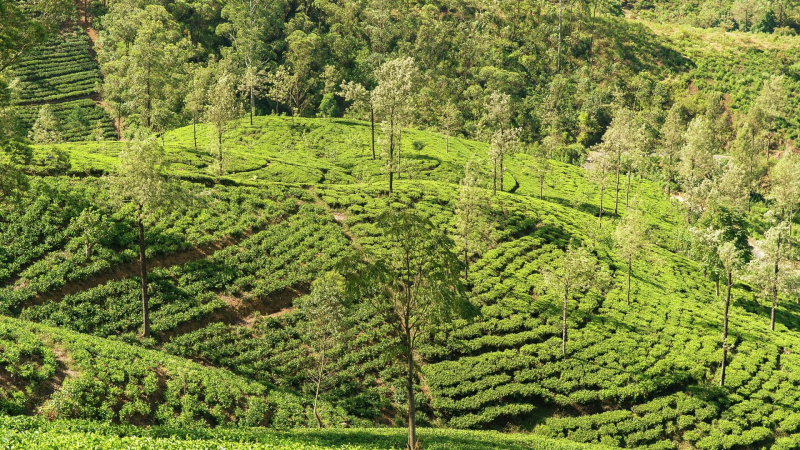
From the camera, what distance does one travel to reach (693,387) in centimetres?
4262

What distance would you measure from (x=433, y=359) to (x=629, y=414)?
15.2m

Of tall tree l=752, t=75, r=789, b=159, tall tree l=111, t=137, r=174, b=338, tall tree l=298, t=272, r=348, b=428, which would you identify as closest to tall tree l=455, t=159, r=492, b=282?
tall tree l=298, t=272, r=348, b=428

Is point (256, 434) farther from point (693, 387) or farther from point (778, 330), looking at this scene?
point (778, 330)

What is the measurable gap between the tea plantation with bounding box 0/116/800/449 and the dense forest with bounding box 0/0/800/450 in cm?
20

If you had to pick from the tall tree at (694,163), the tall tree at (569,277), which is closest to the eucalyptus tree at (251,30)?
the tall tree at (694,163)

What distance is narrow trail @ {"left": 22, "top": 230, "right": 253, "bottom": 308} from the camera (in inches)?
1572

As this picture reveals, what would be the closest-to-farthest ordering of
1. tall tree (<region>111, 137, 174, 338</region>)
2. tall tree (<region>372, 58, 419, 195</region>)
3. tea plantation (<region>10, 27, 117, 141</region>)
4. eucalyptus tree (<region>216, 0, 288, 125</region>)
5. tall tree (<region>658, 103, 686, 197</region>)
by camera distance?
tall tree (<region>111, 137, 174, 338</region>) → tall tree (<region>372, 58, 419, 195</region>) → tea plantation (<region>10, 27, 117, 141</region>) → tall tree (<region>658, 103, 686, 197</region>) → eucalyptus tree (<region>216, 0, 288, 125</region>)

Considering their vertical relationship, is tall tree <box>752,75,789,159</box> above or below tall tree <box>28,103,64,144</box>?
above

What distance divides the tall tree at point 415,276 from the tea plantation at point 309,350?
221cm

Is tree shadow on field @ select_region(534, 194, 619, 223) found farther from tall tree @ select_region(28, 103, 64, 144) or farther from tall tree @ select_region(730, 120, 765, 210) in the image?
tall tree @ select_region(28, 103, 64, 144)

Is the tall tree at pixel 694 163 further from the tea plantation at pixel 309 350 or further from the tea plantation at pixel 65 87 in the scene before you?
the tea plantation at pixel 65 87

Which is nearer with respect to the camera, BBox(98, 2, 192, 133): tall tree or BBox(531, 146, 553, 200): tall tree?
BBox(98, 2, 192, 133): tall tree

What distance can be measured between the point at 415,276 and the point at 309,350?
59.6 feet

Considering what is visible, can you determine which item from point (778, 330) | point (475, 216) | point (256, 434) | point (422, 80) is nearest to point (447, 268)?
point (256, 434)
